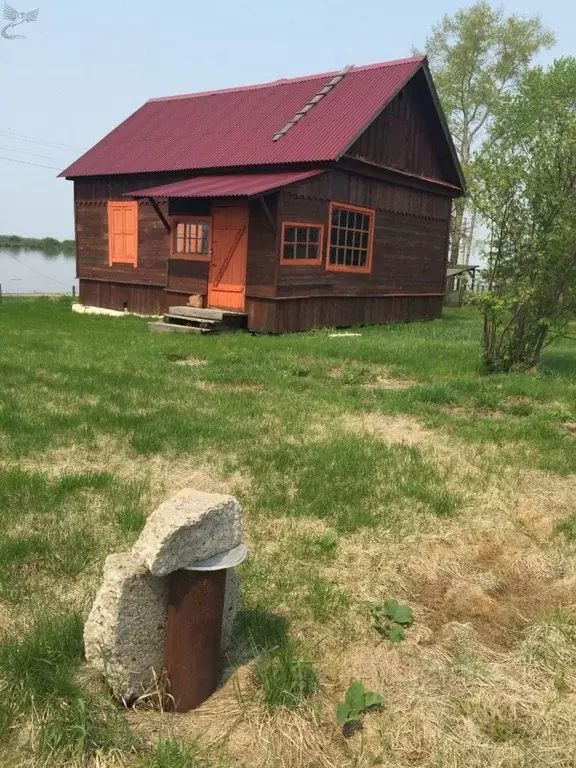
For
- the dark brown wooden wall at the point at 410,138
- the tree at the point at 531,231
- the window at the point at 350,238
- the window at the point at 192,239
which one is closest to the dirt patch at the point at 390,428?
the tree at the point at 531,231

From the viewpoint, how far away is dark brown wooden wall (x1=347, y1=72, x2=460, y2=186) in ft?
49.1

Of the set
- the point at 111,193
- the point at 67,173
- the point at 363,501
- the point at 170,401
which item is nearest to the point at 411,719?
the point at 363,501

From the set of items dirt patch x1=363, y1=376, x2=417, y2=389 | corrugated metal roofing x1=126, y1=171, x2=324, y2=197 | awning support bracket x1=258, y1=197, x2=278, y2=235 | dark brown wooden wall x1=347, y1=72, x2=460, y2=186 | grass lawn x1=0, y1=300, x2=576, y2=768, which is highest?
dark brown wooden wall x1=347, y1=72, x2=460, y2=186

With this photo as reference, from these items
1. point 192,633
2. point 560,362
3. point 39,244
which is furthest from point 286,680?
point 39,244

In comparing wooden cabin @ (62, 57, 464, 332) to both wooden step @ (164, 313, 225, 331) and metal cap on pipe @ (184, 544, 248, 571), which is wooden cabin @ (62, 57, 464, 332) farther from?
metal cap on pipe @ (184, 544, 248, 571)

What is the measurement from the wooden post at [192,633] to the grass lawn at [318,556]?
0.10 meters

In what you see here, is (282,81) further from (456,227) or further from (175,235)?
(456,227)

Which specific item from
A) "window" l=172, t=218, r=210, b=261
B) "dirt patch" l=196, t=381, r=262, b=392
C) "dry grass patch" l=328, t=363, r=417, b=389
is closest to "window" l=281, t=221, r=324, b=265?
"window" l=172, t=218, r=210, b=261

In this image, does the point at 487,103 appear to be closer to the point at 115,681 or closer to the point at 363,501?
the point at 363,501

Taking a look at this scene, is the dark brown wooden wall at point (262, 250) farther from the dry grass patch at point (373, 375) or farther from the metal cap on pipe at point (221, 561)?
the metal cap on pipe at point (221, 561)

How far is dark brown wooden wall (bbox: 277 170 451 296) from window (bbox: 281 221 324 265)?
0.14 meters

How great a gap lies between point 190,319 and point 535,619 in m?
10.8

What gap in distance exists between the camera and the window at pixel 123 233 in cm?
1684

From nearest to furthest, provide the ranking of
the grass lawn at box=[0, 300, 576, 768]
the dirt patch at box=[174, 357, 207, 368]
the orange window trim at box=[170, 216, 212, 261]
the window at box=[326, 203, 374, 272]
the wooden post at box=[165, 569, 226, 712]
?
the grass lawn at box=[0, 300, 576, 768] → the wooden post at box=[165, 569, 226, 712] → the dirt patch at box=[174, 357, 207, 368] → the orange window trim at box=[170, 216, 212, 261] → the window at box=[326, 203, 374, 272]
